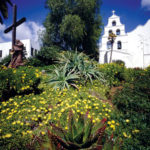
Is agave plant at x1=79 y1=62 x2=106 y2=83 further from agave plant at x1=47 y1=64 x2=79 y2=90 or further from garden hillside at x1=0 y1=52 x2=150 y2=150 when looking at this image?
agave plant at x1=47 y1=64 x2=79 y2=90

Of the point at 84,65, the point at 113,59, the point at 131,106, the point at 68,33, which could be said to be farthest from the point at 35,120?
the point at 113,59

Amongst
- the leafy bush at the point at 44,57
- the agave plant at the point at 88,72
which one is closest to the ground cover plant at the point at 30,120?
the agave plant at the point at 88,72

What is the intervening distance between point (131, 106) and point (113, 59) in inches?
675

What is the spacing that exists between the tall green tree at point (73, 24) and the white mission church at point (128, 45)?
2.85 meters

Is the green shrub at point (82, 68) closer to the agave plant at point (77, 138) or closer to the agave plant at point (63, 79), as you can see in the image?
the agave plant at point (63, 79)

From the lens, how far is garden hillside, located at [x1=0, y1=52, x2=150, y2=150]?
1.61 m

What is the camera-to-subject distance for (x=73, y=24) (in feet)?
51.1

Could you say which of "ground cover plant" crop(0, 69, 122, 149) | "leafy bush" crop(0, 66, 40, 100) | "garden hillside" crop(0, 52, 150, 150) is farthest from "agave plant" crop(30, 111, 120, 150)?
"leafy bush" crop(0, 66, 40, 100)

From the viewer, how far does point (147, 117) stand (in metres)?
2.94

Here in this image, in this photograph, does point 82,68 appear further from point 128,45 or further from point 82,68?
point 128,45

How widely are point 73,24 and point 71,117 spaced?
51.4 feet

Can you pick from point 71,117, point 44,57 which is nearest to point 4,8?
point 44,57

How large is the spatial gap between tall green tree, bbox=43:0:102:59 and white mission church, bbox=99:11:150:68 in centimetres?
285

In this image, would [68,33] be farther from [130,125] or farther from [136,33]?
[130,125]
